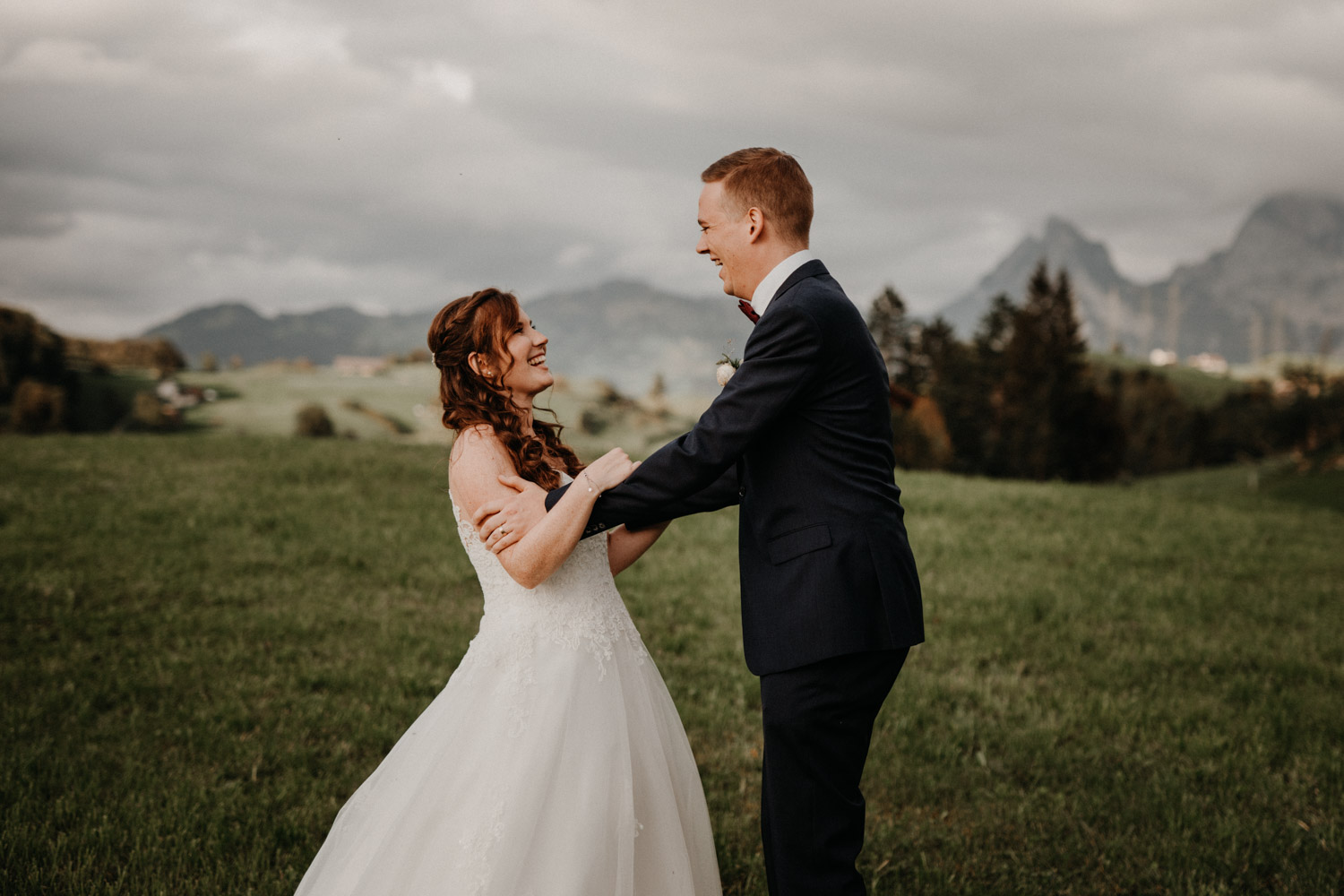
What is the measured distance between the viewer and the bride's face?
13.2 feet

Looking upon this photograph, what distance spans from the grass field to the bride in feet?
4.05

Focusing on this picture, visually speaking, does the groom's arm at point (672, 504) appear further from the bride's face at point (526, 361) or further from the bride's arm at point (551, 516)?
the bride's face at point (526, 361)

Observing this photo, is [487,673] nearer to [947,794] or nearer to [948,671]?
[947,794]

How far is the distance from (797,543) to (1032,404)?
224ft

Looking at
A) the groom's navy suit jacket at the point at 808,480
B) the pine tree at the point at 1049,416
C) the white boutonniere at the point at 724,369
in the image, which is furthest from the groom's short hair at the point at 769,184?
the pine tree at the point at 1049,416

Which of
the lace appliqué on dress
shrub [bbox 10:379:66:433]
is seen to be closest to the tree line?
shrub [bbox 10:379:66:433]

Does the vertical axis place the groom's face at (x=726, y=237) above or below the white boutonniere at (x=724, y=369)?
above

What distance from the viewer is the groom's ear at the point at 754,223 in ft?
11.2

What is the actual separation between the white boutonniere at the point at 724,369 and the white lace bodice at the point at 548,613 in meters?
0.90

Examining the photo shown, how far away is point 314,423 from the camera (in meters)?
23.5

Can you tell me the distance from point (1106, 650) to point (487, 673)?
730 cm

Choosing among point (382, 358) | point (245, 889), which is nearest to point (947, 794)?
point (245, 889)

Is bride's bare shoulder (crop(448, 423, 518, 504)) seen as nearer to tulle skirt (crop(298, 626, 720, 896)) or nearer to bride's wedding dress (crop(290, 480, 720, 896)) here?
bride's wedding dress (crop(290, 480, 720, 896))

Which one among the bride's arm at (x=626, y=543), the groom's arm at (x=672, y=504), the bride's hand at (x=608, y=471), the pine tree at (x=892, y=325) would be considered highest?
the pine tree at (x=892, y=325)
